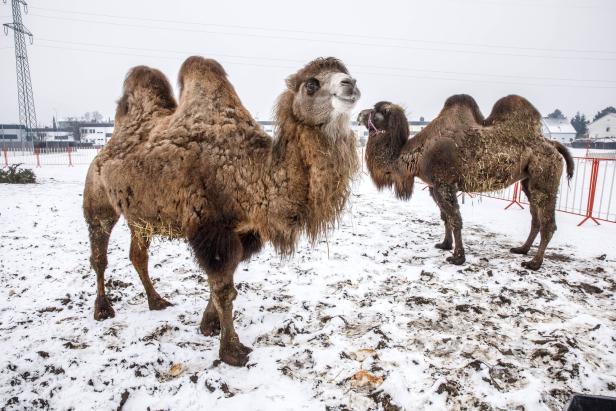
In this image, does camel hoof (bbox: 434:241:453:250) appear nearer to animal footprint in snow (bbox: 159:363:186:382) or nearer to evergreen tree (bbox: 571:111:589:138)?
animal footprint in snow (bbox: 159:363:186:382)

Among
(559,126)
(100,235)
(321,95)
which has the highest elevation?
(559,126)

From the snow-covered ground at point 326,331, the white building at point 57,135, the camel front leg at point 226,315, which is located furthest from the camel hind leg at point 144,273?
the white building at point 57,135

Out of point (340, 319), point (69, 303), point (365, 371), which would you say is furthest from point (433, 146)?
point (69, 303)

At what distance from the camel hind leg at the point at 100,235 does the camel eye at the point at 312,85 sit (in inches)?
91.9

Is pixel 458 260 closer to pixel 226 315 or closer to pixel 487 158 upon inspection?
pixel 487 158

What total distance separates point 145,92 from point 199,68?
0.79 meters

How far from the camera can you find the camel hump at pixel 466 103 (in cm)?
565

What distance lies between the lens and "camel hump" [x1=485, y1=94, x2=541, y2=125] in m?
5.37

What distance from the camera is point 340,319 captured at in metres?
3.46

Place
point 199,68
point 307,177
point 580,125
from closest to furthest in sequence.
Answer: point 307,177
point 199,68
point 580,125

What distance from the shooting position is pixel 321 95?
7.77ft

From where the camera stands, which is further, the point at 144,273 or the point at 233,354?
the point at 144,273

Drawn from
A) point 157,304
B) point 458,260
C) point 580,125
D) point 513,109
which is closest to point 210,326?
point 157,304

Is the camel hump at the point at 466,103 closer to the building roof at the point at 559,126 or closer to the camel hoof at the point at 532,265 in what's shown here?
the camel hoof at the point at 532,265
